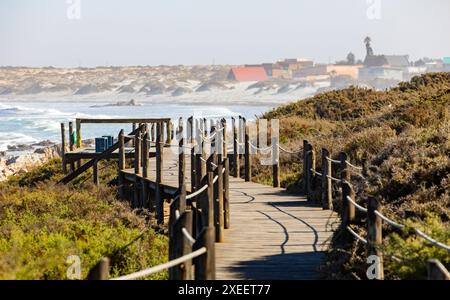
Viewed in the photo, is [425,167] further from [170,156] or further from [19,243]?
[170,156]

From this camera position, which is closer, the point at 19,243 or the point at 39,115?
the point at 19,243

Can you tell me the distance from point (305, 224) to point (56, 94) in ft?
624

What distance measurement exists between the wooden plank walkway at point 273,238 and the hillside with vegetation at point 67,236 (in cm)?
99

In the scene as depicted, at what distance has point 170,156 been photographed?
1074 inches

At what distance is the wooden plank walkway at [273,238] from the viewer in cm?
1040

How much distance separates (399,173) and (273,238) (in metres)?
2.43

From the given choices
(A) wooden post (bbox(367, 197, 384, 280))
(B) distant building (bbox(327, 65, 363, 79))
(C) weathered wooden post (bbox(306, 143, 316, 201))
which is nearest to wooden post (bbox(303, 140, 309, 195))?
(C) weathered wooden post (bbox(306, 143, 316, 201))

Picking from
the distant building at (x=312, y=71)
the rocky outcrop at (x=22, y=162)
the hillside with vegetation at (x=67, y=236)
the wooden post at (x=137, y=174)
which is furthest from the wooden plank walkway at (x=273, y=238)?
the distant building at (x=312, y=71)

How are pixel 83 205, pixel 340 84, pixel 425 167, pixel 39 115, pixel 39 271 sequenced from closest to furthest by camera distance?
pixel 39 271
pixel 425 167
pixel 83 205
pixel 39 115
pixel 340 84

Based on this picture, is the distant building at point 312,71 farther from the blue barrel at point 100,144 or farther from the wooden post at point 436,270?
the wooden post at point 436,270

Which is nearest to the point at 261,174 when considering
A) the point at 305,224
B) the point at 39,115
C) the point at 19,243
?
the point at 305,224

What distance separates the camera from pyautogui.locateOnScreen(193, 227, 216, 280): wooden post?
6.98 meters

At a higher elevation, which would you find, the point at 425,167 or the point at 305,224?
the point at 425,167

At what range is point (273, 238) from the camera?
12.6m
